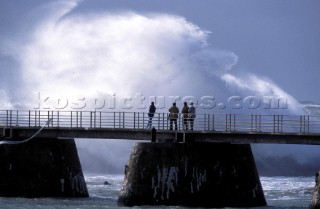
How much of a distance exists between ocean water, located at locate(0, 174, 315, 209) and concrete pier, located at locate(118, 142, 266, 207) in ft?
2.74

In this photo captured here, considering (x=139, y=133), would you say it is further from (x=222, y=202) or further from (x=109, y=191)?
(x=109, y=191)

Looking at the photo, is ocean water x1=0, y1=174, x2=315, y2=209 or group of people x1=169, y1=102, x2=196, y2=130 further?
ocean water x1=0, y1=174, x2=315, y2=209

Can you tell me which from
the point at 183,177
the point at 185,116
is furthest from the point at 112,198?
the point at 183,177

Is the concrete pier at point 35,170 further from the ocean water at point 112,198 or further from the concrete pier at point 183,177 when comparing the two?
the concrete pier at point 183,177

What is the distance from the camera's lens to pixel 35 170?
7569cm

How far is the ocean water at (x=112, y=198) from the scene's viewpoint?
229 ft

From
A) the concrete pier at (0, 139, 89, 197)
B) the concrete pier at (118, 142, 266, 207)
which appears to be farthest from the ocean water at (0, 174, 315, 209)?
the concrete pier at (0, 139, 89, 197)

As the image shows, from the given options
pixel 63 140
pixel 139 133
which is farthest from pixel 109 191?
pixel 139 133

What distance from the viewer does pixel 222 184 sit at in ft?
222

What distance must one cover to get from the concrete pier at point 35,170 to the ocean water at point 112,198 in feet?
4.08

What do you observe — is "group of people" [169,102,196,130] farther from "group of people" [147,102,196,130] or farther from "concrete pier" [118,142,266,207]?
"concrete pier" [118,142,266,207]

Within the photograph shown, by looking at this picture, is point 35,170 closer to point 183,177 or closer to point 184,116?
point 184,116

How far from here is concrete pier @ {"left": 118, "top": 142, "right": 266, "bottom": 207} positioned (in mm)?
67312

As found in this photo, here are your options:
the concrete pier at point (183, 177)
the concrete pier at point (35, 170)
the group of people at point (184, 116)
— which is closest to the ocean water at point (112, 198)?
the concrete pier at point (183, 177)
